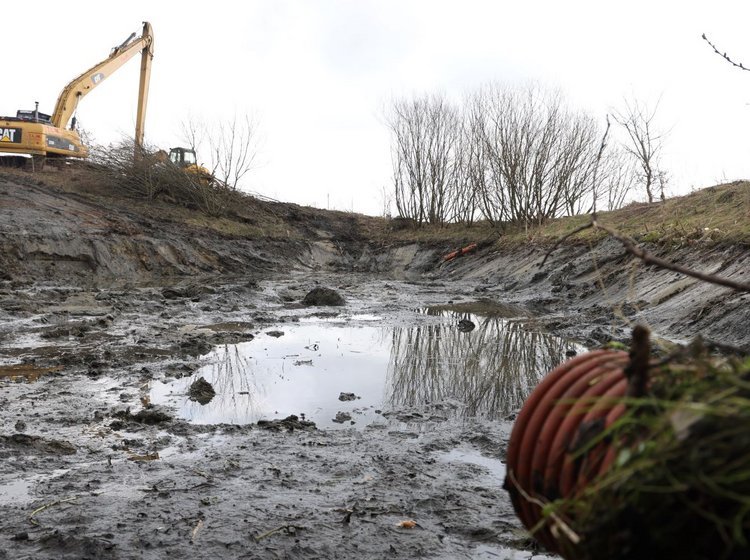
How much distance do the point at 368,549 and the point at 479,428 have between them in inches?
80.9

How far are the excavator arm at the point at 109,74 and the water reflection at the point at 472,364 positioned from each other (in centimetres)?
2066

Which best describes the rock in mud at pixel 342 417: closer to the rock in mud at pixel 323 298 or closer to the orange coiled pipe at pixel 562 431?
the orange coiled pipe at pixel 562 431

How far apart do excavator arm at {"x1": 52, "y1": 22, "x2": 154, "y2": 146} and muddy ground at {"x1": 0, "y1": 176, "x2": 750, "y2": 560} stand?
14.0 meters

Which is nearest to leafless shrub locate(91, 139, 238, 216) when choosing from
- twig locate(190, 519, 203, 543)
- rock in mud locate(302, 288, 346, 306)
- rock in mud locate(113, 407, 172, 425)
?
rock in mud locate(302, 288, 346, 306)

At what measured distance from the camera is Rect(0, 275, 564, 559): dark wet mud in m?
2.89

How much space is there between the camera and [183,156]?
26516 millimetres

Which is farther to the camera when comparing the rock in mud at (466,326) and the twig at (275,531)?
the rock in mud at (466,326)

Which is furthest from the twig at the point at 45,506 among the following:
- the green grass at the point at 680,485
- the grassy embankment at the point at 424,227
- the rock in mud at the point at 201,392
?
the grassy embankment at the point at 424,227

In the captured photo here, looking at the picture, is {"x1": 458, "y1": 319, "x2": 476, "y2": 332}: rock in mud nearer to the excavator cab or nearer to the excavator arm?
the excavator cab

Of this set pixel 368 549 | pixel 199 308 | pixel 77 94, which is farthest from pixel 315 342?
pixel 77 94

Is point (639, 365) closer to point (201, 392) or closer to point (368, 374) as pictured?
point (201, 392)

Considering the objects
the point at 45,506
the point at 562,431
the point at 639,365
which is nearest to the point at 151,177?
the point at 45,506

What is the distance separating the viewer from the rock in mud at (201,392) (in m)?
5.32

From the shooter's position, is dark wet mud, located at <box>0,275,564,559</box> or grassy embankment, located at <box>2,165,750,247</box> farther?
grassy embankment, located at <box>2,165,750,247</box>
